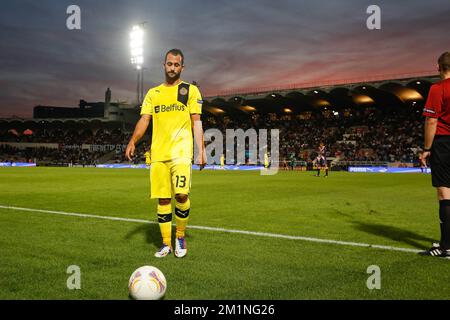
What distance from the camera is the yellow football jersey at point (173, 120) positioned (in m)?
5.42

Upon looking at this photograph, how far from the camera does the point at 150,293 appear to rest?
356 centimetres

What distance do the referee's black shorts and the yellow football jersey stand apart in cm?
305

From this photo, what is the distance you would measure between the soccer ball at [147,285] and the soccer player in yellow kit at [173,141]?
63.2 inches

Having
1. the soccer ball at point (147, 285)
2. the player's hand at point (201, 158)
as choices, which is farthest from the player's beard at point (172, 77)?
the soccer ball at point (147, 285)

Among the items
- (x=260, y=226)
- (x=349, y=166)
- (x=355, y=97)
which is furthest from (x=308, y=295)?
(x=355, y=97)

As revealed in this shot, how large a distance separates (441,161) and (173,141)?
3.35 meters

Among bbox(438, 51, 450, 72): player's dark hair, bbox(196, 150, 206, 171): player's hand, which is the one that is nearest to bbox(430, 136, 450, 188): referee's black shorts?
bbox(438, 51, 450, 72): player's dark hair

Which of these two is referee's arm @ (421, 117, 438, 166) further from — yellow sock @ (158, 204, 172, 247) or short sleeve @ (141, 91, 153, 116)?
short sleeve @ (141, 91, 153, 116)

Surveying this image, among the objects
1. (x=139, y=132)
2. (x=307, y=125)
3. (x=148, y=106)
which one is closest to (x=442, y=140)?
(x=148, y=106)

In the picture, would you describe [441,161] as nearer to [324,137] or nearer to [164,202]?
[164,202]

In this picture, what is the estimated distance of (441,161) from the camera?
5.32 meters

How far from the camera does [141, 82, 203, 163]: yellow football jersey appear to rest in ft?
17.8

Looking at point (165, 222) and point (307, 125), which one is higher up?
point (307, 125)
